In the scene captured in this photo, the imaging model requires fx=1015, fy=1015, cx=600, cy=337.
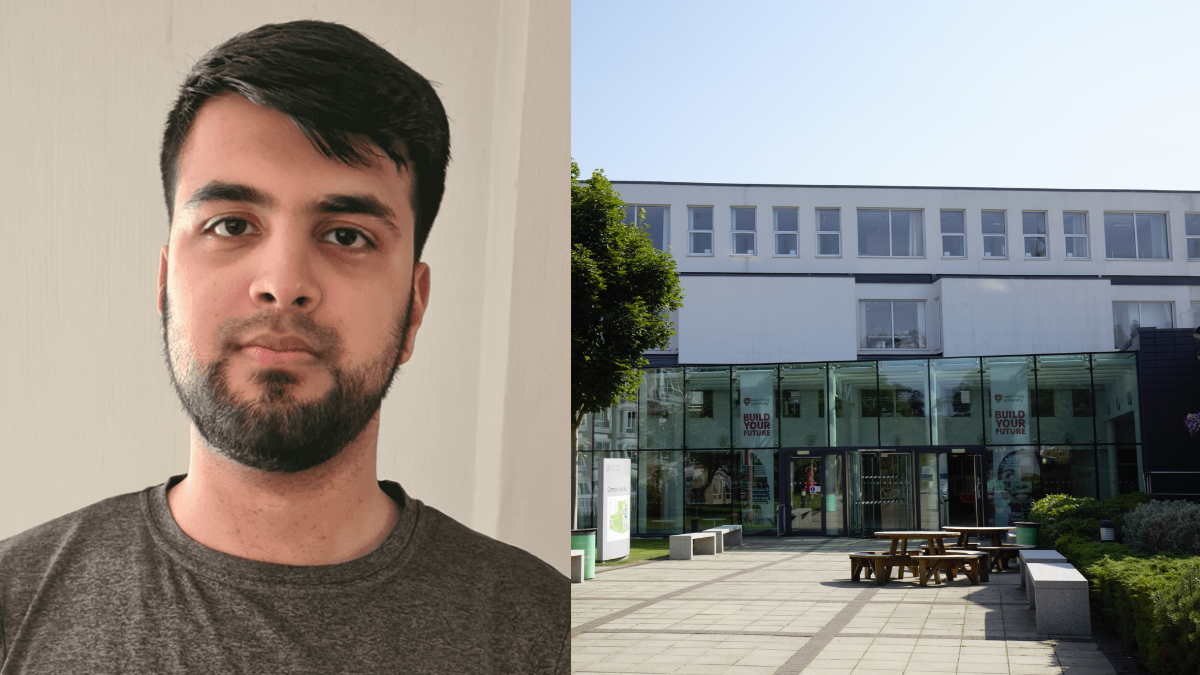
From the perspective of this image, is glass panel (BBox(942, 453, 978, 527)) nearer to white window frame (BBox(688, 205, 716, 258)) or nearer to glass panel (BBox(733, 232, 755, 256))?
glass panel (BBox(733, 232, 755, 256))

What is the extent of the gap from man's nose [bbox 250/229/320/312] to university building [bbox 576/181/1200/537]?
2397cm

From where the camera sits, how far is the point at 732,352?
35.7 meters

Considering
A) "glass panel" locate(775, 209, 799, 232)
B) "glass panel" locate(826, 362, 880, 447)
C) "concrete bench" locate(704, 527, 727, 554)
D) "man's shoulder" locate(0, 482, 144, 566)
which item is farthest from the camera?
"glass panel" locate(775, 209, 799, 232)

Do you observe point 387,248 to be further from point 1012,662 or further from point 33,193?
point 1012,662

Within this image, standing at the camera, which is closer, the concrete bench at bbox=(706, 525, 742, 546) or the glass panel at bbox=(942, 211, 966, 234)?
the concrete bench at bbox=(706, 525, 742, 546)

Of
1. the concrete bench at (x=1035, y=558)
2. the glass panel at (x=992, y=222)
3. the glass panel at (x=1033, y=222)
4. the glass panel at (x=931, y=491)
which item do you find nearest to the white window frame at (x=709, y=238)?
the glass panel at (x=992, y=222)

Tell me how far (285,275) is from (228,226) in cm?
26

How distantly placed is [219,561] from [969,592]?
14302mm

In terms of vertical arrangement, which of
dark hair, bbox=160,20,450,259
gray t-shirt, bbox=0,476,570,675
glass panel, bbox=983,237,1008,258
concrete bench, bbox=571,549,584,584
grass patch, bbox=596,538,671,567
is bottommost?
grass patch, bbox=596,538,671,567

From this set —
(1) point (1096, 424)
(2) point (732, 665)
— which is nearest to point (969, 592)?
(2) point (732, 665)

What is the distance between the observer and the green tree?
15.9m

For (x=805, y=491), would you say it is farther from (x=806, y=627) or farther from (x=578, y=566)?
(x=806, y=627)

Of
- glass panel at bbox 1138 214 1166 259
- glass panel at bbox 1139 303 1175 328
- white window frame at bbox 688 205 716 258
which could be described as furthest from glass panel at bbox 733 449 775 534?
glass panel at bbox 1138 214 1166 259

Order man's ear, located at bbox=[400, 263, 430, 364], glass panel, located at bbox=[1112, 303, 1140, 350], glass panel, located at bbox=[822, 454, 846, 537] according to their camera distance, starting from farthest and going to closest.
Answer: glass panel, located at bbox=[1112, 303, 1140, 350] < glass panel, located at bbox=[822, 454, 846, 537] < man's ear, located at bbox=[400, 263, 430, 364]
